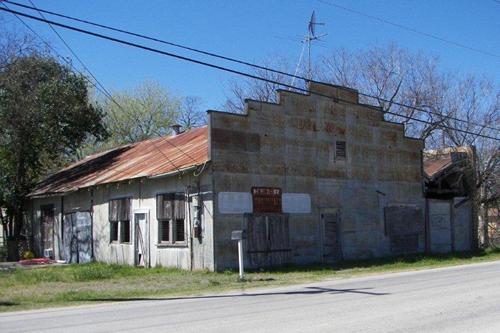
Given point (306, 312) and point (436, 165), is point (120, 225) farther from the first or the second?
point (436, 165)

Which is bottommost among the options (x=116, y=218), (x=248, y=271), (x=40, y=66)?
(x=248, y=271)

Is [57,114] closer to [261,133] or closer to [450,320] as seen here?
[261,133]

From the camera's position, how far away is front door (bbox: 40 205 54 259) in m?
30.1

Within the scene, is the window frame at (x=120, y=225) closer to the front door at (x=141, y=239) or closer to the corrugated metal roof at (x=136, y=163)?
the front door at (x=141, y=239)

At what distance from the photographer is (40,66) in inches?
1259

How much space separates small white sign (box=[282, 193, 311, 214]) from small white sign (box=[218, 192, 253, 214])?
1696 millimetres

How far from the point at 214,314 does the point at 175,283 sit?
23.0 feet

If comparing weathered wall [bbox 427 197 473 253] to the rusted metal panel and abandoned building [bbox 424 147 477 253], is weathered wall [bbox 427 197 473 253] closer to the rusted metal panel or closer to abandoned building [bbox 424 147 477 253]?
abandoned building [bbox 424 147 477 253]

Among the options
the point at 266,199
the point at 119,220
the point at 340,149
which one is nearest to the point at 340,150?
the point at 340,149

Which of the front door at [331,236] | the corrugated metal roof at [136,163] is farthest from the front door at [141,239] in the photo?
the front door at [331,236]

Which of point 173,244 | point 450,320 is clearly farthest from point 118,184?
point 450,320

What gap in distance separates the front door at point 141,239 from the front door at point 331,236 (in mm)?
6867

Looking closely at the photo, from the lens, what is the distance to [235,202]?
2098 cm

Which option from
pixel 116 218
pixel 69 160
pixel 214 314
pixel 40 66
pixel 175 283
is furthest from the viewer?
pixel 69 160
